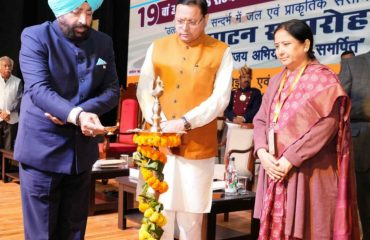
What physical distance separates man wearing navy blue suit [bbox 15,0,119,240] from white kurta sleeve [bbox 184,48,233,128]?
1.51 feet

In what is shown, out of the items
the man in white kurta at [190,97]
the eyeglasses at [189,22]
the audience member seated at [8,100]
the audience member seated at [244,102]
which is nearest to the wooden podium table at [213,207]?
the man in white kurta at [190,97]

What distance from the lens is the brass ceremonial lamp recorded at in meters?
1.46

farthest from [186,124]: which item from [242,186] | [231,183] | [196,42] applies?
[242,186]

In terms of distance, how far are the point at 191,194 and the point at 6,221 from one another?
217 centimetres

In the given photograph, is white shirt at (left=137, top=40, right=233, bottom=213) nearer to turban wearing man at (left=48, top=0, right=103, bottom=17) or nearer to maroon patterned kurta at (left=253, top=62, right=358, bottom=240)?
maroon patterned kurta at (left=253, top=62, right=358, bottom=240)

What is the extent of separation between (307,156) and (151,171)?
73cm

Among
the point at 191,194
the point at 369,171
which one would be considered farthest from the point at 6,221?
the point at 369,171

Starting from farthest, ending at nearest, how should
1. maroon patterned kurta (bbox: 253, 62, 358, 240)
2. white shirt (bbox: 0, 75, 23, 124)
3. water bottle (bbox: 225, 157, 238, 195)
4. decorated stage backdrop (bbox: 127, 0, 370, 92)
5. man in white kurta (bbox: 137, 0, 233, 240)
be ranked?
white shirt (bbox: 0, 75, 23, 124) → decorated stage backdrop (bbox: 127, 0, 370, 92) → water bottle (bbox: 225, 157, 238, 195) → man in white kurta (bbox: 137, 0, 233, 240) → maroon patterned kurta (bbox: 253, 62, 358, 240)

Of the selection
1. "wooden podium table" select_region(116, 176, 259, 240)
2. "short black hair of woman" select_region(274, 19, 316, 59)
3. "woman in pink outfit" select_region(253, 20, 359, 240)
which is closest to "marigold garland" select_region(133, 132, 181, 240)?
"woman in pink outfit" select_region(253, 20, 359, 240)

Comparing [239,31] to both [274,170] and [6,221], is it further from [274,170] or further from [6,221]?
[274,170]

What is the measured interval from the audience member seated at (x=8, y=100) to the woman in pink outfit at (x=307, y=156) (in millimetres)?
4252

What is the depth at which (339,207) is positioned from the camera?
1923mm

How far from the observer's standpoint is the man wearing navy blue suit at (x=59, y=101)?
1.53m

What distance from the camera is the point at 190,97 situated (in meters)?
2.04
